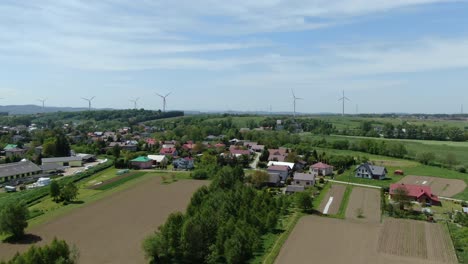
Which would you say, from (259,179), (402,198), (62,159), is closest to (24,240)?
(259,179)

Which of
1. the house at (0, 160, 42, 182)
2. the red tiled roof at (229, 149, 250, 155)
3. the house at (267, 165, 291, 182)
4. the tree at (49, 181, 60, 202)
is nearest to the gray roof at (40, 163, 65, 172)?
the house at (0, 160, 42, 182)

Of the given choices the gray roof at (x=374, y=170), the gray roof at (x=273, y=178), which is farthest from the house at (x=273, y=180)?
the gray roof at (x=374, y=170)

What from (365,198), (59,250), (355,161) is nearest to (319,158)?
(355,161)

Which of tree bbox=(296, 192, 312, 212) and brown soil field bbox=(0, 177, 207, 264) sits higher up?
tree bbox=(296, 192, 312, 212)

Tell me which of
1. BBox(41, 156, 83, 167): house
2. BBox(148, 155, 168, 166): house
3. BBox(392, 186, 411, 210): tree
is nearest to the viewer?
BBox(392, 186, 411, 210): tree

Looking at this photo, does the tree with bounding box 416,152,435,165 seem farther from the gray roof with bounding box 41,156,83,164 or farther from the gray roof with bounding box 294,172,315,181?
the gray roof with bounding box 41,156,83,164

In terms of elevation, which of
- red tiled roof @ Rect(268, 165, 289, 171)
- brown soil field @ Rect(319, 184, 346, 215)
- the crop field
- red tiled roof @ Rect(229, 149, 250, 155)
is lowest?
the crop field

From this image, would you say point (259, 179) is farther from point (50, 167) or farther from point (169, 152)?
point (50, 167)
